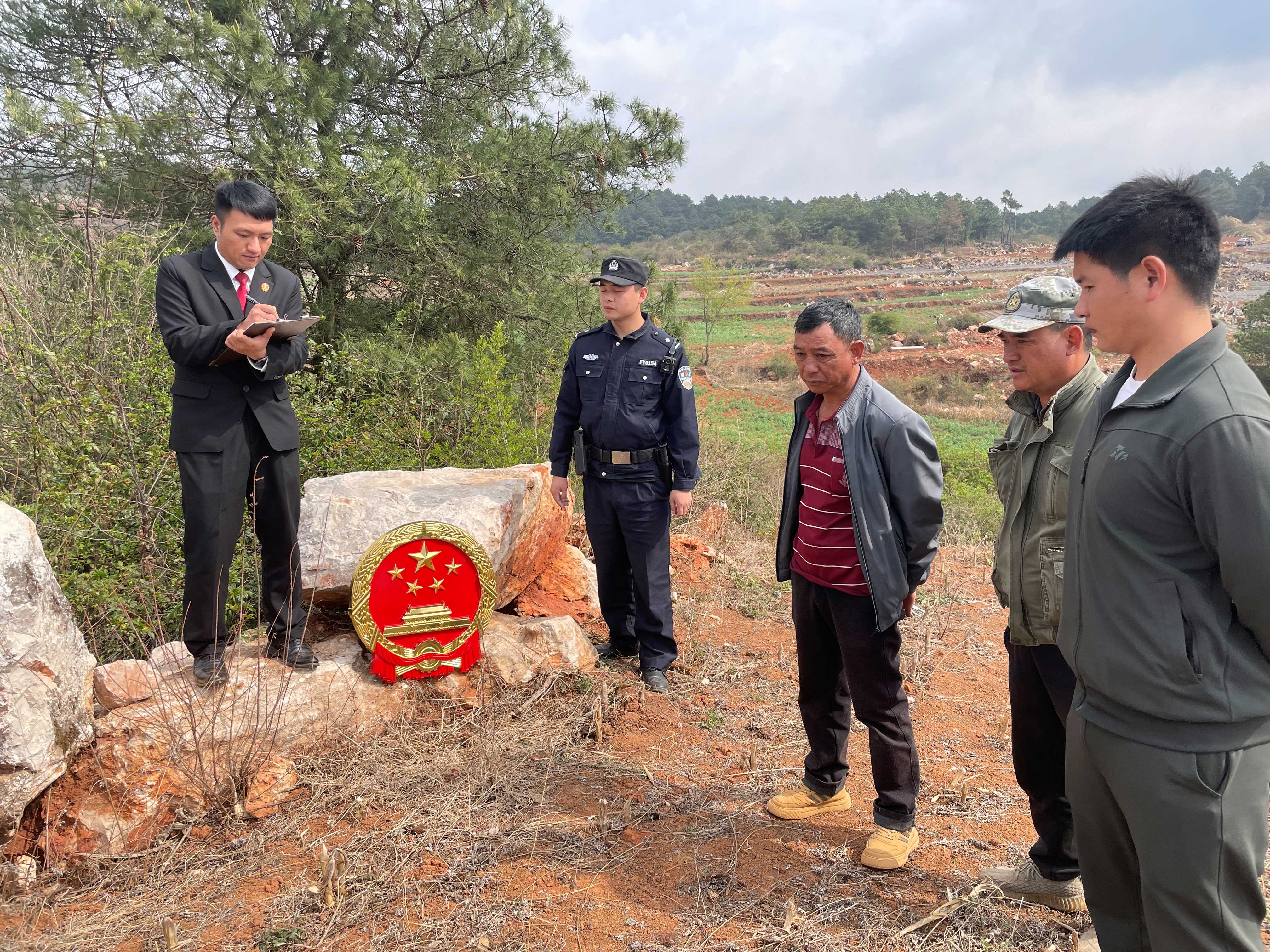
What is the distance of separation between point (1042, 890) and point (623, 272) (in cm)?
312

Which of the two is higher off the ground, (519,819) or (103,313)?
(103,313)

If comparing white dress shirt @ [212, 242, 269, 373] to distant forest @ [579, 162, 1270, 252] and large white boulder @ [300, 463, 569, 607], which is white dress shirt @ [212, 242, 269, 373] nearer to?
large white boulder @ [300, 463, 569, 607]

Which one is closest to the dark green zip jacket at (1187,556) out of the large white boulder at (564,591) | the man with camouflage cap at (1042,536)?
the man with camouflage cap at (1042,536)

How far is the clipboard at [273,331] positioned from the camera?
3.06m

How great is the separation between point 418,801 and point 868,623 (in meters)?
1.78

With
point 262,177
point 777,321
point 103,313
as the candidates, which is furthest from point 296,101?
point 777,321

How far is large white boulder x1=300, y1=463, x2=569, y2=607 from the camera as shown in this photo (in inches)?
150

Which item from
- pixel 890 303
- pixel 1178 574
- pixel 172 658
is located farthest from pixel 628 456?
A: pixel 890 303

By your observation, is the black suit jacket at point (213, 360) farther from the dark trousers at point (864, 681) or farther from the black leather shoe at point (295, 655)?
the dark trousers at point (864, 681)

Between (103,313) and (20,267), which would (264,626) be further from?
(20,267)

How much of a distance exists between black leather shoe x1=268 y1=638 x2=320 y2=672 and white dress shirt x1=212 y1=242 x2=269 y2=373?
1147 millimetres

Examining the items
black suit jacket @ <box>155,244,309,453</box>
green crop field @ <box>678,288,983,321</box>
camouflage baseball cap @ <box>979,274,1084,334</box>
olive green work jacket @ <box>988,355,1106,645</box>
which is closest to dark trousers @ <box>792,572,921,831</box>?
olive green work jacket @ <box>988,355,1106,645</box>

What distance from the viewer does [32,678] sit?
262 centimetres

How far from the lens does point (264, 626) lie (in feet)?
12.1
